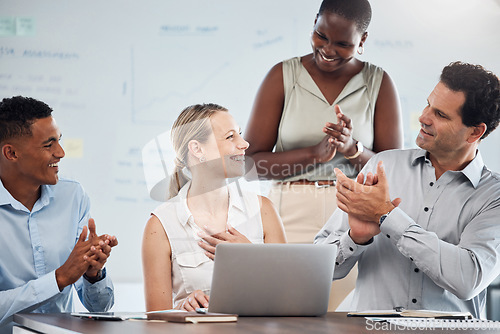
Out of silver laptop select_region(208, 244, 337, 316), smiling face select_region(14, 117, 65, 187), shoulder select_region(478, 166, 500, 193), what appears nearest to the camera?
silver laptop select_region(208, 244, 337, 316)

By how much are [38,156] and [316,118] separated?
Answer: 1062 mm

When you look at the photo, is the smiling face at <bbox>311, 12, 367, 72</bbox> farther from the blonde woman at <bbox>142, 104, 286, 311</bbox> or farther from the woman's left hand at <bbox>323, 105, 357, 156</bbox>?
the blonde woman at <bbox>142, 104, 286, 311</bbox>

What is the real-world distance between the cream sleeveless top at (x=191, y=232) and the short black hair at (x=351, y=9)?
769 mm

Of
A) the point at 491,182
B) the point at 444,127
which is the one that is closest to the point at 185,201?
the point at 444,127

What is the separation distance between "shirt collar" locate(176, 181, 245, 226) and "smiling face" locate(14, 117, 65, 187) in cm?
43

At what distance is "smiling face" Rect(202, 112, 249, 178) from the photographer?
2.36 meters

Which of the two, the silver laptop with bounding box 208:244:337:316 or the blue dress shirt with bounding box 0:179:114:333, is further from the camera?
the blue dress shirt with bounding box 0:179:114:333

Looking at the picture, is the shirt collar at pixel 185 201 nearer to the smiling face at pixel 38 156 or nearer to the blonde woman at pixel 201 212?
the blonde woman at pixel 201 212

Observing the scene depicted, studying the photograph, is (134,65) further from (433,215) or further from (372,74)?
(433,215)

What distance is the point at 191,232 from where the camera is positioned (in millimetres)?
2293

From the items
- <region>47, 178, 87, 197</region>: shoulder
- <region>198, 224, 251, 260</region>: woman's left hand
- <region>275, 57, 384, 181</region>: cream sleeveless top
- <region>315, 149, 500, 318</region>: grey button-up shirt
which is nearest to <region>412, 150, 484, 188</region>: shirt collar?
<region>315, 149, 500, 318</region>: grey button-up shirt

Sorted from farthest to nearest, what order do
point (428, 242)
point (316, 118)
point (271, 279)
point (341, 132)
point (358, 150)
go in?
point (316, 118), point (358, 150), point (341, 132), point (428, 242), point (271, 279)

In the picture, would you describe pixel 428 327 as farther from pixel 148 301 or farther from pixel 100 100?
pixel 100 100

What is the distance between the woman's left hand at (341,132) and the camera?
2.39 m
